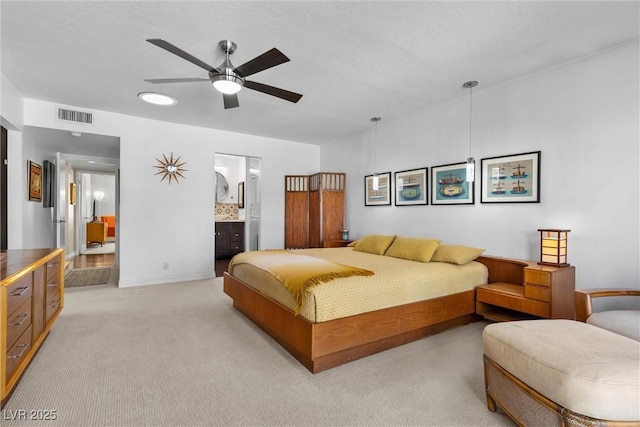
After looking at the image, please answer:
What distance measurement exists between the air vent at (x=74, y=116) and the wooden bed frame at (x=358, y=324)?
3.37 m

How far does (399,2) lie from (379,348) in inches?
106

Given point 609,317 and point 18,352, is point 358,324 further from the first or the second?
point 18,352

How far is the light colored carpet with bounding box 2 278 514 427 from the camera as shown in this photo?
5.73 ft

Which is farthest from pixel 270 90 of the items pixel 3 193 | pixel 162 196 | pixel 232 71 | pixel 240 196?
pixel 240 196

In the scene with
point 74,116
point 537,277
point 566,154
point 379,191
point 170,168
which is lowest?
point 537,277

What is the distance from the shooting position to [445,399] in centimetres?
193

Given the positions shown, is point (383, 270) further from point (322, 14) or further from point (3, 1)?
point (3, 1)

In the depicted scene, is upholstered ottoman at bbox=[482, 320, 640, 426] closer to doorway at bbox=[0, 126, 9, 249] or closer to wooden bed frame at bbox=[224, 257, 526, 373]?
wooden bed frame at bbox=[224, 257, 526, 373]

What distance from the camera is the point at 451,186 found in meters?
4.04

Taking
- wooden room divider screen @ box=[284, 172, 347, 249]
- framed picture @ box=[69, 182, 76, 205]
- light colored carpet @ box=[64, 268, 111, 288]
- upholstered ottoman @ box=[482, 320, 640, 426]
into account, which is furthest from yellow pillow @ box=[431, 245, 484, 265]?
framed picture @ box=[69, 182, 76, 205]

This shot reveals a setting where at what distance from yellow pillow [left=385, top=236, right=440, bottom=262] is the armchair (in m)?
1.44

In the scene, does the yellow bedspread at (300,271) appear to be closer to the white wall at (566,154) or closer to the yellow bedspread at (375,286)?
the yellow bedspread at (375,286)

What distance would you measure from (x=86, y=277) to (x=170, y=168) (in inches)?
100

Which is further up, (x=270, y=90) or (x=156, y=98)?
(x=156, y=98)
